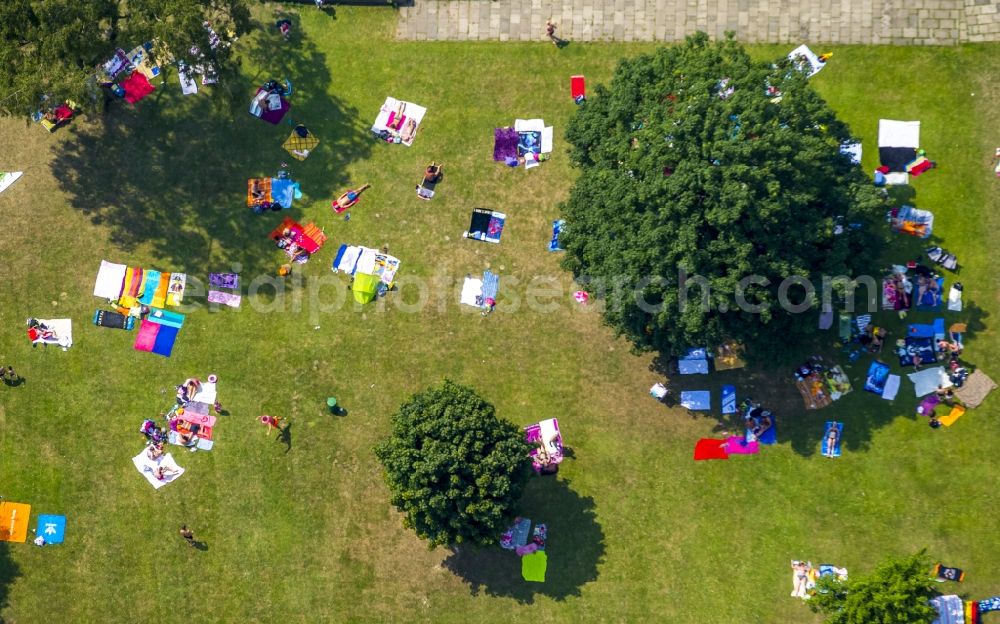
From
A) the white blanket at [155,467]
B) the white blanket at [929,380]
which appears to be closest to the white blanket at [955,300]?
the white blanket at [929,380]

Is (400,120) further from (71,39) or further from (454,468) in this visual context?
(454,468)

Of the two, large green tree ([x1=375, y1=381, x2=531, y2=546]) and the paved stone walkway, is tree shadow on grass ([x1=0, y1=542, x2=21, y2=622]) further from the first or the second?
the paved stone walkway

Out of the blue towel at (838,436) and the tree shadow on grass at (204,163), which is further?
the tree shadow on grass at (204,163)

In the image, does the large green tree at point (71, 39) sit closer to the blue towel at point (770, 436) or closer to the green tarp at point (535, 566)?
the green tarp at point (535, 566)

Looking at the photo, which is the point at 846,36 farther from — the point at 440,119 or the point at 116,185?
the point at 116,185

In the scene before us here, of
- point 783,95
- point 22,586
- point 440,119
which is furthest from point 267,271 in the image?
point 783,95

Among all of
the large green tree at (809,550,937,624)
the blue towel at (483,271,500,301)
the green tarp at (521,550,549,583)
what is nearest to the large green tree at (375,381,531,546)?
the green tarp at (521,550,549,583)
